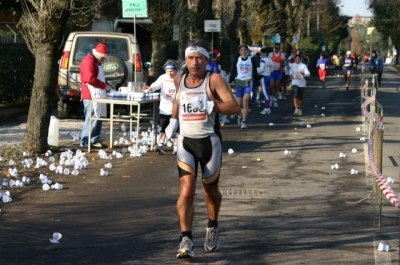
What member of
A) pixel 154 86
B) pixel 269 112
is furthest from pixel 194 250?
pixel 269 112

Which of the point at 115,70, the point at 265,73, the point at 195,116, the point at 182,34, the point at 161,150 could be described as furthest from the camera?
the point at 265,73

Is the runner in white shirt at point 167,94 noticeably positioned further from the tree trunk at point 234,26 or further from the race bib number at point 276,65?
the tree trunk at point 234,26

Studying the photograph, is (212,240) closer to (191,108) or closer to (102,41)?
(191,108)

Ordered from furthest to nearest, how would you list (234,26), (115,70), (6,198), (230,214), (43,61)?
(234,26) → (115,70) → (43,61) → (6,198) → (230,214)

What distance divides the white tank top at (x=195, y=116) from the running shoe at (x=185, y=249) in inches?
36.1

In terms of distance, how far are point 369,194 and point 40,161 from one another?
199 inches

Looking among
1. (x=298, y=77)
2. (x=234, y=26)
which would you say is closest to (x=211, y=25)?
(x=298, y=77)

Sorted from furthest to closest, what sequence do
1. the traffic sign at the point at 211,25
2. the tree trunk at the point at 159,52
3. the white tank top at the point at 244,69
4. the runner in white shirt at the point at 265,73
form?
the tree trunk at the point at 159,52 → the traffic sign at the point at 211,25 → the runner in white shirt at the point at 265,73 → the white tank top at the point at 244,69

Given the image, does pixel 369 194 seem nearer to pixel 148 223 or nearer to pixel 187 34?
pixel 148 223

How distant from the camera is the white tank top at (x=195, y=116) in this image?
7500mm

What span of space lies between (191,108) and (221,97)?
0.90 feet

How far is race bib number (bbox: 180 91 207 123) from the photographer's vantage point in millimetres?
7480

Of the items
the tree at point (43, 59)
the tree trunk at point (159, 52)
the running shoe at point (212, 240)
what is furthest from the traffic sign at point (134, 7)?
the tree trunk at point (159, 52)

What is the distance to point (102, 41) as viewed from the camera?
761 inches
